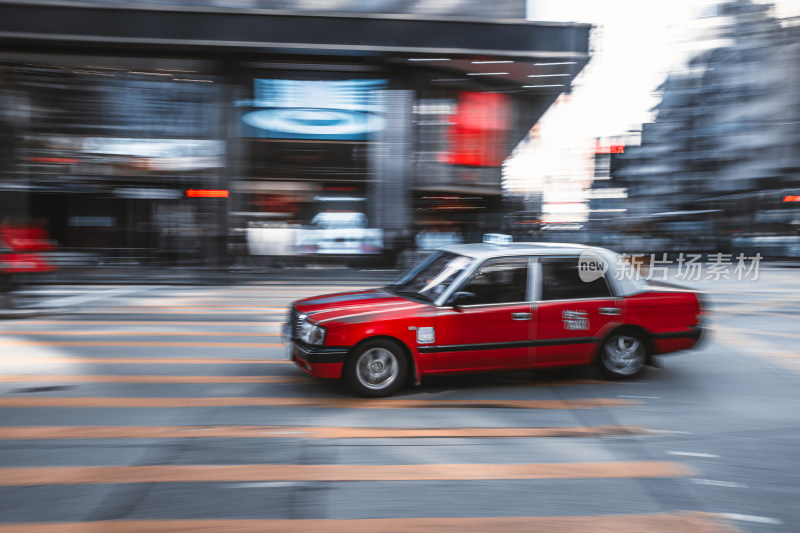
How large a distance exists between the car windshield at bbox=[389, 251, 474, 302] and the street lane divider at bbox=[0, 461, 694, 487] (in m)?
2.13

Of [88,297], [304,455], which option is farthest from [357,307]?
[88,297]

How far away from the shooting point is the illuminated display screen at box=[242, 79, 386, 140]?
20.1 meters

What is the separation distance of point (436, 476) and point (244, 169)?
17.4m

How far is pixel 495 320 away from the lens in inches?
234

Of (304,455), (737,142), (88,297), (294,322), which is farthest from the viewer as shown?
(737,142)

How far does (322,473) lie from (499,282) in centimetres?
274

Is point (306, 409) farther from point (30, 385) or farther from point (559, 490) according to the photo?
point (30, 385)

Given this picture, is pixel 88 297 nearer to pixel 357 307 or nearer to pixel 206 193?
pixel 206 193

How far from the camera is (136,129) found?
19.7 metres

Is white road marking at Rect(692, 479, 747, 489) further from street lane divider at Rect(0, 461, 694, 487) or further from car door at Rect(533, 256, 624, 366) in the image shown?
car door at Rect(533, 256, 624, 366)

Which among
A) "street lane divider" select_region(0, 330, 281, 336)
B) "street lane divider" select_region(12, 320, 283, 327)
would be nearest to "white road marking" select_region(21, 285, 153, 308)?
"street lane divider" select_region(12, 320, 283, 327)

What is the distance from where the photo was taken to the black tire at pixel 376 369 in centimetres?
563

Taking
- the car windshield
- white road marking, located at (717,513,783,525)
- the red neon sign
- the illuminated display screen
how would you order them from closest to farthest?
white road marking, located at (717,513,783,525) → the car windshield → the red neon sign → the illuminated display screen

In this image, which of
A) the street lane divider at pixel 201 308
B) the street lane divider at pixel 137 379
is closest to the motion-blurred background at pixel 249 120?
the street lane divider at pixel 201 308
